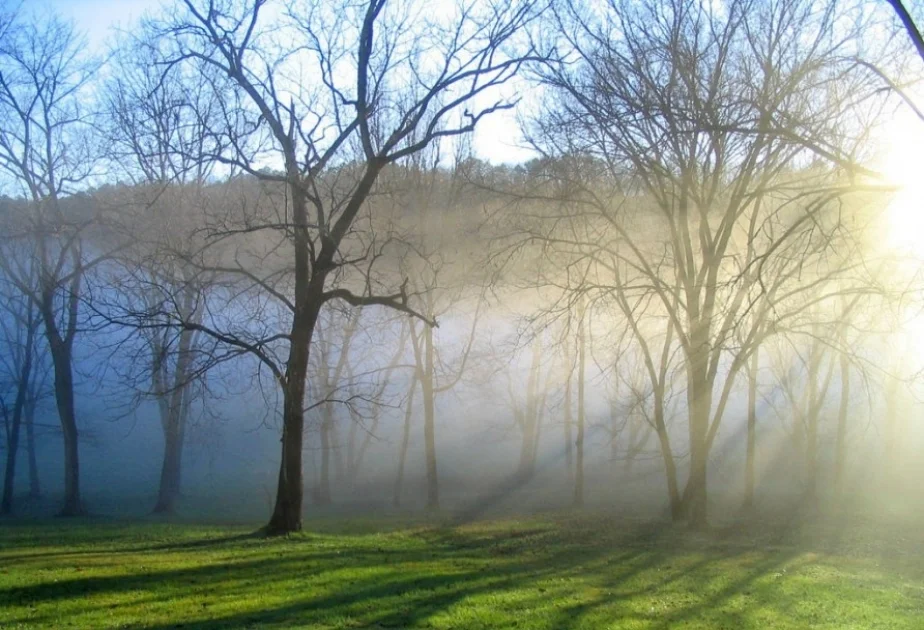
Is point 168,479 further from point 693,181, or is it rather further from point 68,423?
point 693,181

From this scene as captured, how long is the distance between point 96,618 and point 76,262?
1689 centimetres

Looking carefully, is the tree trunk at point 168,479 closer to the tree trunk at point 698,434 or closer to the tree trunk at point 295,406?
the tree trunk at point 295,406

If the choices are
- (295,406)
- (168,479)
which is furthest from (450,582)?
(168,479)

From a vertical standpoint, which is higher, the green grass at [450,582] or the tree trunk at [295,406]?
the tree trunk at [295,406]

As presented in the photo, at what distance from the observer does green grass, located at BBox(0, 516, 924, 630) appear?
7.89 m

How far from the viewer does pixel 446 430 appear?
46125 mm

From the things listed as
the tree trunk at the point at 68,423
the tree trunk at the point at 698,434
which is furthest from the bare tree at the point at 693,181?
the tree trunk at the point at 68,423

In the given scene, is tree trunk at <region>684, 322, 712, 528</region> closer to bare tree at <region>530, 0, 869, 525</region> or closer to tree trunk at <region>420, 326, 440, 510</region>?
bare tree at <region>530, 0, 869, 525</region>

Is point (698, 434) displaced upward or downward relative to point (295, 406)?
downward

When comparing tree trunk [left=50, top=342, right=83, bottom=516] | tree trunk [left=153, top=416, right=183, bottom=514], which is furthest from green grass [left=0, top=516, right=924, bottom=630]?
tree trunk [left=153, top=416, right=183, bottom=514]

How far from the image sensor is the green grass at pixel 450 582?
7895mm

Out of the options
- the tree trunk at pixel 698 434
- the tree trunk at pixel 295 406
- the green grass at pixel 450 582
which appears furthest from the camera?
the tree trunk at pixel 698 434

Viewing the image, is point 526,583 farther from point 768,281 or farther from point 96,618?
point 768,281

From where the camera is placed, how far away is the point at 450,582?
9562 mm
